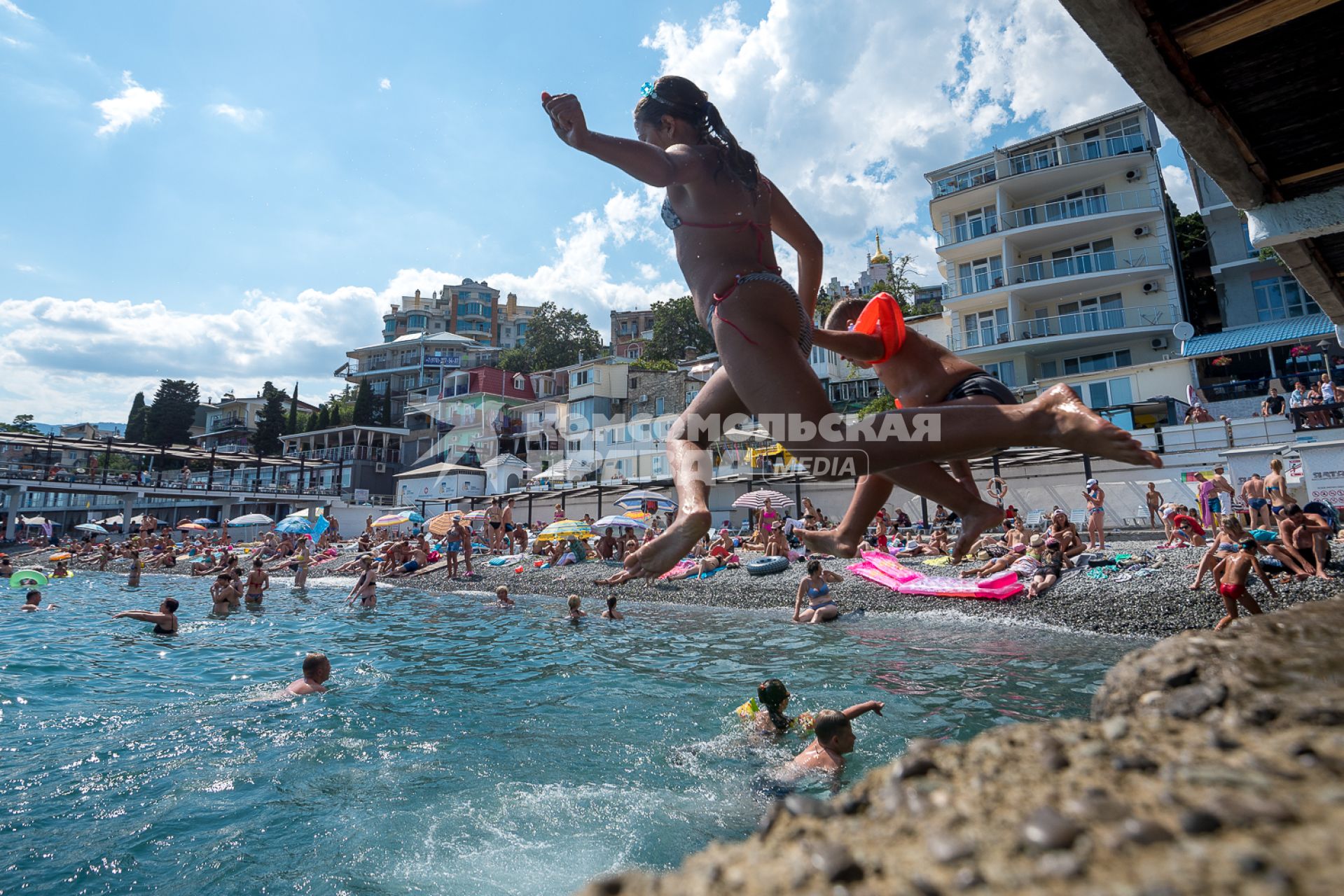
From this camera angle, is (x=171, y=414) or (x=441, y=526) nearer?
(x=441, y=526)

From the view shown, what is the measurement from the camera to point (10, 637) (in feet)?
56.2

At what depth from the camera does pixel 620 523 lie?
86.4 feet

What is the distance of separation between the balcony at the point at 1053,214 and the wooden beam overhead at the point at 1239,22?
33.4 metres

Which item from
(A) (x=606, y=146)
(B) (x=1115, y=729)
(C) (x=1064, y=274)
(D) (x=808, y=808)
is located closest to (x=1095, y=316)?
(C) (x=1064, y=274)

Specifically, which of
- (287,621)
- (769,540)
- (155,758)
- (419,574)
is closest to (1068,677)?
(155,758)

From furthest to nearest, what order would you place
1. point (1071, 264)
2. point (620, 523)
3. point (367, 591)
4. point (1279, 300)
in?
point (1071, 264) → point (1279, 300) → point (620, 523) → point (367, 591)

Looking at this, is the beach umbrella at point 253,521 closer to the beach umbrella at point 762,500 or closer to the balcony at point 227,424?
the beach umbrella at point 762,500

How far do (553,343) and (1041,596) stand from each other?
200ft

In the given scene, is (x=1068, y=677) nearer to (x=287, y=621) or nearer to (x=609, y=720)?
(x=609, y=720)

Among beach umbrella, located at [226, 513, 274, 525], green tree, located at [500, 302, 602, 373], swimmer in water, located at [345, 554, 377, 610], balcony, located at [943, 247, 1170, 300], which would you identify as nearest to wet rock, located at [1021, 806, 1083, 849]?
swimmer in water, located at [345, 554, 377, 610]

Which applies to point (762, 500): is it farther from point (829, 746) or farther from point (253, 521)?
point (253, 521)

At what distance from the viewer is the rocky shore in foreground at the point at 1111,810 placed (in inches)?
34.7

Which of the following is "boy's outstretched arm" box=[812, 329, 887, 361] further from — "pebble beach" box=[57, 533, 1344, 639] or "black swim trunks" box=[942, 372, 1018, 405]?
"pebble beach" box=[57, 533, 1344, 639]

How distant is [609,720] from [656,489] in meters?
22.6
